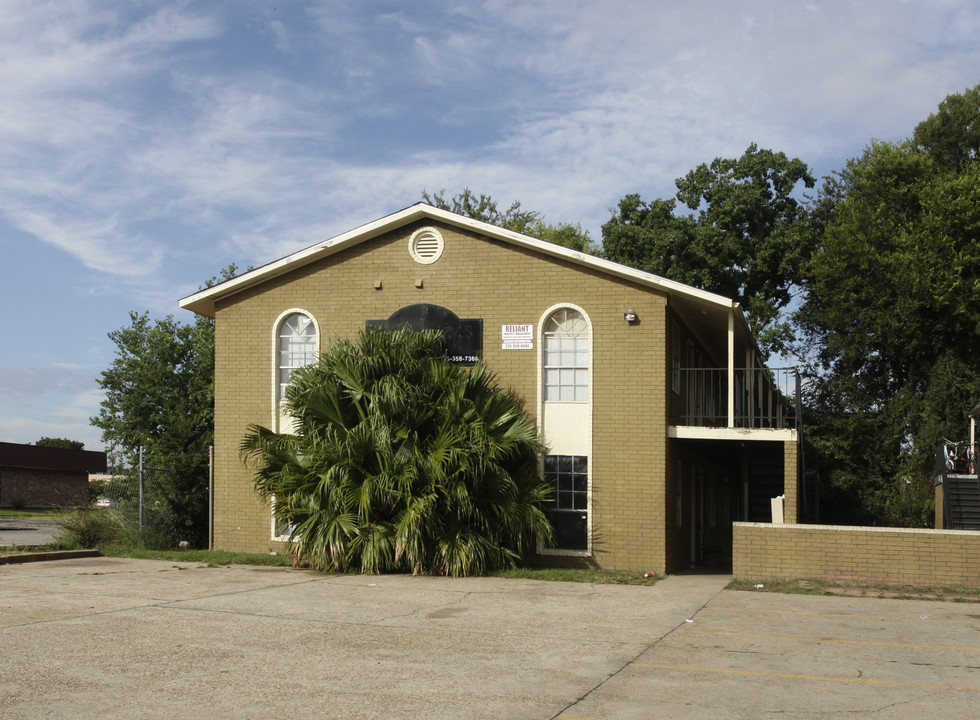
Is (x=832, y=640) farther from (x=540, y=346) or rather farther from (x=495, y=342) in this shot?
(x=495, y=342)

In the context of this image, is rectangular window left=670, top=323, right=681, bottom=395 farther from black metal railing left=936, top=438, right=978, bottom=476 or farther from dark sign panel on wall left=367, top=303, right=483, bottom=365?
black metal railing left=936, top=438, right=978, bottom=476

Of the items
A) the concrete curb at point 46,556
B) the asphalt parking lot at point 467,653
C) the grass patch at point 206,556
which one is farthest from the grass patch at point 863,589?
the concrete curb at point 46,556

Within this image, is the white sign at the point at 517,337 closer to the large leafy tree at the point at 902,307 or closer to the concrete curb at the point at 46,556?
the concrete curb at the point at 46,556

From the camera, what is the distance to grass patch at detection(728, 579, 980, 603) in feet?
48.0

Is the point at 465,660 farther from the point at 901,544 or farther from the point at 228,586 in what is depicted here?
the point at 901,544

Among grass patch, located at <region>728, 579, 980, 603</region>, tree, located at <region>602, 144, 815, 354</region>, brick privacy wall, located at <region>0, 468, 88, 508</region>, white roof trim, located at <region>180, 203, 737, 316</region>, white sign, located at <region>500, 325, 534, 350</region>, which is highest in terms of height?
tree, located at <region>602, 144, 815, 354</region>

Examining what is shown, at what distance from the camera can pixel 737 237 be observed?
131 feet

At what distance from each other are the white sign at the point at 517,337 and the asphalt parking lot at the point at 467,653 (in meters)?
5.43

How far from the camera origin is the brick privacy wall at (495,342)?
59.3ft

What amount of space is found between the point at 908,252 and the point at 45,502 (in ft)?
162

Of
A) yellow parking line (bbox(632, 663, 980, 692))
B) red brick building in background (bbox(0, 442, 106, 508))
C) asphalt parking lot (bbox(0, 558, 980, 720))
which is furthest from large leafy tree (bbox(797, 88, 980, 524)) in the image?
red brick building in background (bbox(0, 442, 106, 508))

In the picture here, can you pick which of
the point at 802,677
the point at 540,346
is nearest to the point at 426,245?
the point at 540,346

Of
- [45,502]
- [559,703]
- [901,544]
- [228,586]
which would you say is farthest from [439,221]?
[45,502]

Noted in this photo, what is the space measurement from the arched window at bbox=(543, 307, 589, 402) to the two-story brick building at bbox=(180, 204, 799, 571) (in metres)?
0.03
